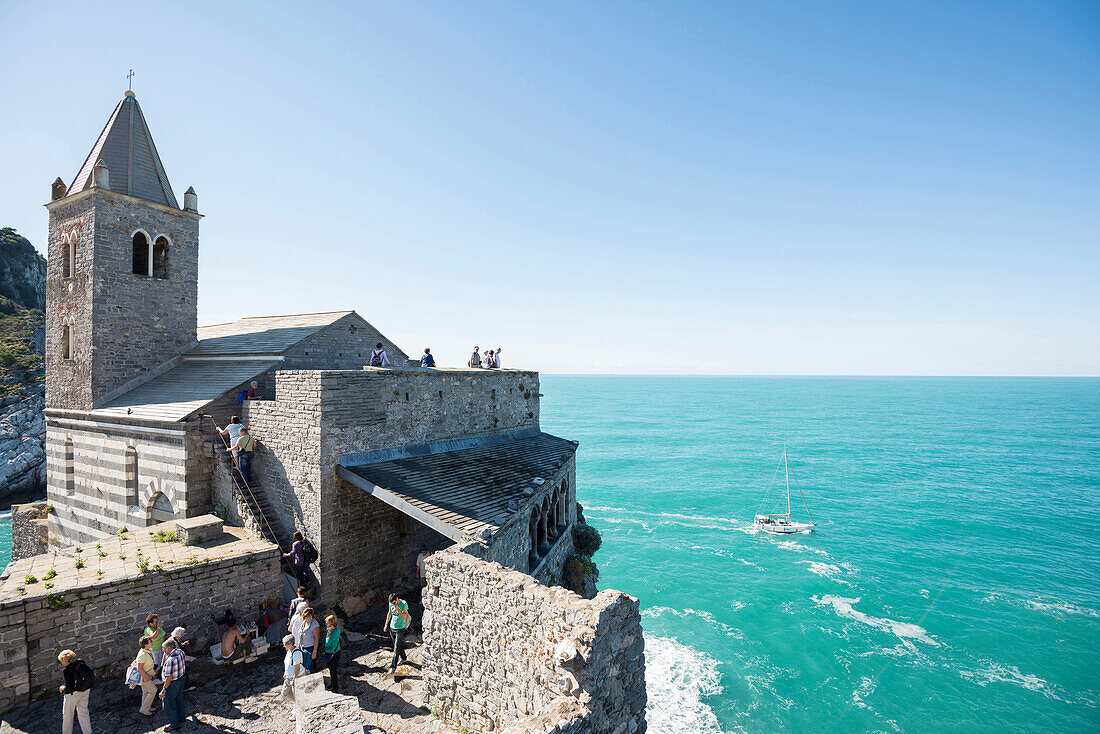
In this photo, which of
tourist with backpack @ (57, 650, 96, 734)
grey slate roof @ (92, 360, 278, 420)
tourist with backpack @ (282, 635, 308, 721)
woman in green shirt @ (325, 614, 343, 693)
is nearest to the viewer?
tourist with backpack @ (57, 650, 96, 734)

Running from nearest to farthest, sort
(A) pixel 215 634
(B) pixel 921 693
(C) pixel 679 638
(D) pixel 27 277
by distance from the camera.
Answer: (A) pixel 215 634
(B) pixel 921 693
(C) pixel 679 638
(D) pixel 27 277

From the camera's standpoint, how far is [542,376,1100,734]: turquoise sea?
2161cm

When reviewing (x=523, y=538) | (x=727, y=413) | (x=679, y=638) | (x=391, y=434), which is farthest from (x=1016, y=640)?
(x=727, y=413)

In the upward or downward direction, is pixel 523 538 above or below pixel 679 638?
above

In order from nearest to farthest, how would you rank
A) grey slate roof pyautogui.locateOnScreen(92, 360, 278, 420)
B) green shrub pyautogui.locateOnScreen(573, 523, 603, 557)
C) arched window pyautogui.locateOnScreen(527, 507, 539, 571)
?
arched window pyautogui.locateOnScreen(527, 507, 539, 571) < grey slate roof pyautogui.locateOnScreen(92, 360, 278, 420) < green shrub pyautogui.locateOnScreen(573, 523, 603, 557)

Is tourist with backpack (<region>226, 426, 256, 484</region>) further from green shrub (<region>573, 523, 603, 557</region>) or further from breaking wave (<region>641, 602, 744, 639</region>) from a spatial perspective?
breaking wave (<region>641, 602, 744, 639</region>)

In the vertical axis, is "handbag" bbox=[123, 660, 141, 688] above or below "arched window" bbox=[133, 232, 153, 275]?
below

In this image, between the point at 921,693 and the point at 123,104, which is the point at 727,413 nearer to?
the point at 921,693

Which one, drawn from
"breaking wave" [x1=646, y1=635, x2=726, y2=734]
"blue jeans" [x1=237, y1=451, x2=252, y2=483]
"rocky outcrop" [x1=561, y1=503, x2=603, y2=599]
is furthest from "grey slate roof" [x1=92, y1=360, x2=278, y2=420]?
"breaking wave" [x1=646, y1=635, x2=726, y2=734]

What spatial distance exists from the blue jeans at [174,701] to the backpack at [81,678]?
1071 millimetres

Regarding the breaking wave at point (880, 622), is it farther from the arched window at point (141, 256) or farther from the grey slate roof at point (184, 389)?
the arched window at point (141, 256)

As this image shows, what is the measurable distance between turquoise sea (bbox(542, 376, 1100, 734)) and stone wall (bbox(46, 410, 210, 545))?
60.2 feet

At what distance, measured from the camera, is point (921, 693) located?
2227 centimetres

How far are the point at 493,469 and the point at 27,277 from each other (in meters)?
76.2
